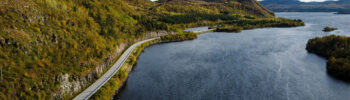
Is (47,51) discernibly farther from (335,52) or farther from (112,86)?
(335,52)

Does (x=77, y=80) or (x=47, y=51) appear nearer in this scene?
(x=77, y=80)

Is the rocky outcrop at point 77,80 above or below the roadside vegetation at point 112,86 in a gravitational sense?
above

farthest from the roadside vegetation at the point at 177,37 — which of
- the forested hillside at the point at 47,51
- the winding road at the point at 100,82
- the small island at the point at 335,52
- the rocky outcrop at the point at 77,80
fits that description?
the small island at the point at 335,52

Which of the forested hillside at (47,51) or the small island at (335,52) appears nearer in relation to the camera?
the forested hillside at (47,51)

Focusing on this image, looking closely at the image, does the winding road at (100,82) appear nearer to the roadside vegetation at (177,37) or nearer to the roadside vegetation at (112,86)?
the roadside vegetation at (112,86)

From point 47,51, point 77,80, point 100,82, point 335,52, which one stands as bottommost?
point 100,82

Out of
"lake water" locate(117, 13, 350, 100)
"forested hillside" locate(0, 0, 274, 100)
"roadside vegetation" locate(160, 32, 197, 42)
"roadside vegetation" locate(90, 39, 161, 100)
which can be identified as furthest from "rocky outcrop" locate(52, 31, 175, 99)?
"roadside vegetation" locate(160, 32, 197, 42)

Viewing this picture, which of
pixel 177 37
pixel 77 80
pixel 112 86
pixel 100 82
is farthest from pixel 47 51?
pixel 177 37

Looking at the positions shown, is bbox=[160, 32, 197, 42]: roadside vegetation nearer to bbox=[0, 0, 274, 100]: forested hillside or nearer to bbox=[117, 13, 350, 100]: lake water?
bbox=[117, 13, 350, 100]: lake water
